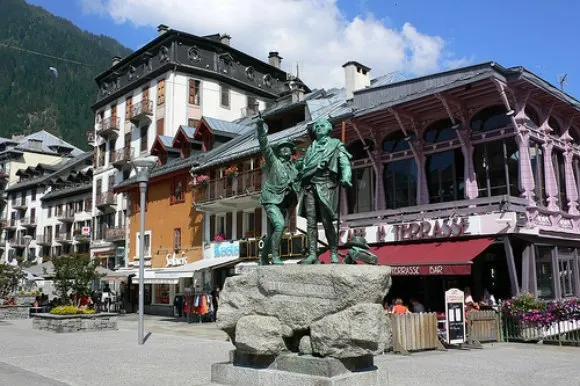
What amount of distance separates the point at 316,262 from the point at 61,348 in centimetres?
973

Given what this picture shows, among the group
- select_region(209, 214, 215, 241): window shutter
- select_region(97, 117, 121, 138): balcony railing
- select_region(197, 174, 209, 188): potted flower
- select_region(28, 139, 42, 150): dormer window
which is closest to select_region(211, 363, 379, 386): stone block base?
select_region(197, 174, 209, 188): potted flower

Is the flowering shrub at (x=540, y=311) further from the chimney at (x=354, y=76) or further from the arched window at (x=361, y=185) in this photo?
the chimney at (x=354, y=76)

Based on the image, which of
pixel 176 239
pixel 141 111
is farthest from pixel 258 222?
pixel 141 111

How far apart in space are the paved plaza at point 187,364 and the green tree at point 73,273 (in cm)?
676

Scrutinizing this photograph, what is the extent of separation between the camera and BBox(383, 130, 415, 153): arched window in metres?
23.1

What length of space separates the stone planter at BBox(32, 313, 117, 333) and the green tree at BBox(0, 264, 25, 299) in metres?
9.44

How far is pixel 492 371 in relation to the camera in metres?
11.0

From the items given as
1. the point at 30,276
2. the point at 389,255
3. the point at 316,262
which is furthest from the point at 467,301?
the point at 30,276

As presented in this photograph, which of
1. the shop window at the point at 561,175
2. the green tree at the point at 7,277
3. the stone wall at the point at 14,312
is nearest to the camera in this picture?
the shop window at the point at 561,175

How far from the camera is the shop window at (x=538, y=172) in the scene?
20.0 meters

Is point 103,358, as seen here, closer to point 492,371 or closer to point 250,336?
point 250,336

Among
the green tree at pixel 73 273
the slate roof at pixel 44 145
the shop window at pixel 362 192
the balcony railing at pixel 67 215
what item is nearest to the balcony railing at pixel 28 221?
the balcony railing at pixel 67 215

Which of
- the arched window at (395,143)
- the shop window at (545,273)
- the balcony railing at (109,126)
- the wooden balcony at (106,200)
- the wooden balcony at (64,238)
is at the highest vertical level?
the balcony railing at (109,126)

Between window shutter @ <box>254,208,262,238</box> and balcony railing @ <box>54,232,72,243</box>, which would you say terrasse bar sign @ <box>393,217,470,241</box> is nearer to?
window shutter @ <box>254,208,262,238</box>
